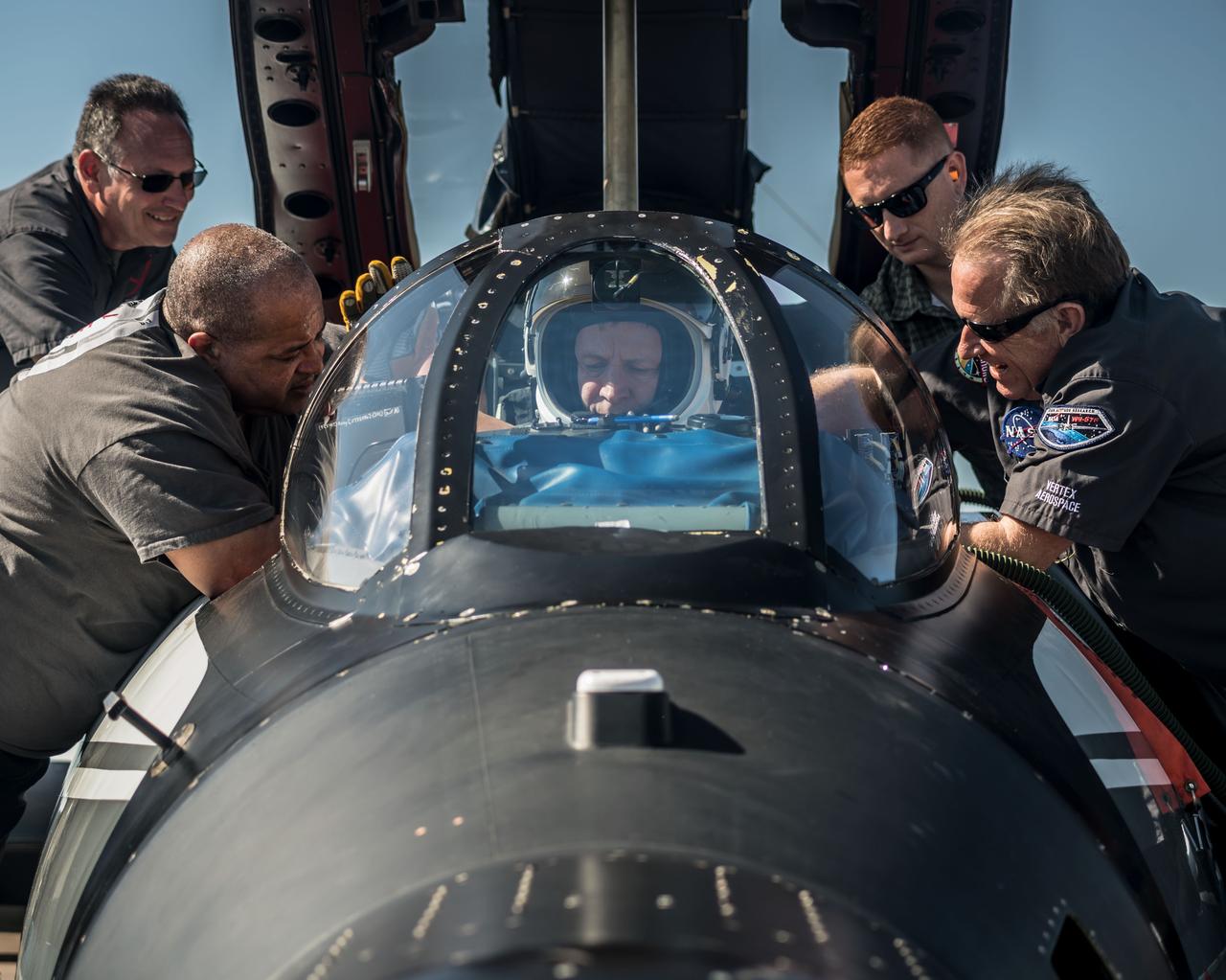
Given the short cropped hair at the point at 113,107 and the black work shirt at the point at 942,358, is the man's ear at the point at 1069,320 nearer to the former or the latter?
the black work shirt at the point at 942,358

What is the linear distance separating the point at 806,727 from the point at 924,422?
1065mm

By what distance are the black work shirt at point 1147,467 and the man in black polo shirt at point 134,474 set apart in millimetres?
1598

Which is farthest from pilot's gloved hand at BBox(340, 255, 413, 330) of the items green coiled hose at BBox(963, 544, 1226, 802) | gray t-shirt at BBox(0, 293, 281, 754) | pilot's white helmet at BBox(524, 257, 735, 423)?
green coiled hose at BBox(963, 544, 1226, 802)

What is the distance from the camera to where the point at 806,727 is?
1.37m

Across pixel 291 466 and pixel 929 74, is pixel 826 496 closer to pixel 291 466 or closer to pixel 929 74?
pixel 291 466

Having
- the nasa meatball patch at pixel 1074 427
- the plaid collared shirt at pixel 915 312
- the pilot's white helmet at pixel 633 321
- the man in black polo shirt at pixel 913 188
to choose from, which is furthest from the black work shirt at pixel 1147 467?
the plaid collared shirt at pixel 915 312

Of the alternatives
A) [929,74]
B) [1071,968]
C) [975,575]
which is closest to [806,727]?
[1071,968]

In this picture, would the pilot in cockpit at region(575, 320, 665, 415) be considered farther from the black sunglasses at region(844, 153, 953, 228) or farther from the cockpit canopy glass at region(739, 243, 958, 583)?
the black sunglasses at region(844, 153, 953, 228)

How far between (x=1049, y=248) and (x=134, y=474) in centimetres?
192

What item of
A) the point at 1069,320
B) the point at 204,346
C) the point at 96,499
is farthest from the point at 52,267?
the point at 1069,320

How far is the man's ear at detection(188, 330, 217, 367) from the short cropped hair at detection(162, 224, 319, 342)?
1 centimetres

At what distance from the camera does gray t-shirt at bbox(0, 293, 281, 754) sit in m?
2.41

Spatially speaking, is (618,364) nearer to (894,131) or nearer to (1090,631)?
(1090,631)

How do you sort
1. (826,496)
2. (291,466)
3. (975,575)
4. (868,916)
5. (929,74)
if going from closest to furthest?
(868,916) < (826,496) < (975,575) < (291,466) < (929,74)
